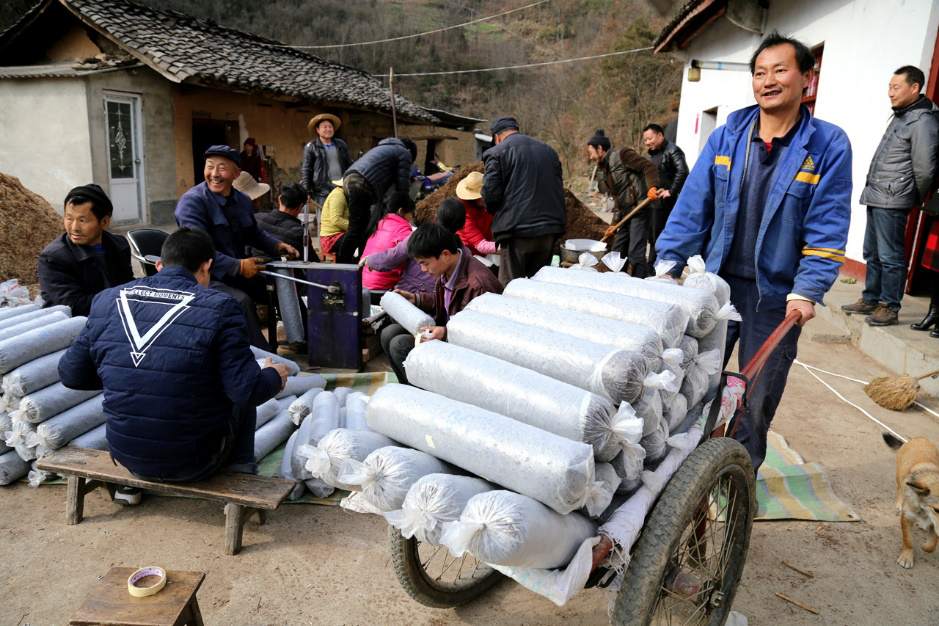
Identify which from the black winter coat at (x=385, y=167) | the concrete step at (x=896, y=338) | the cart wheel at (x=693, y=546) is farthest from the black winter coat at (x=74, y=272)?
the concrete step at (x=896, y=338)

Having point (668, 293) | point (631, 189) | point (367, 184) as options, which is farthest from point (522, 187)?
point (668, 293)

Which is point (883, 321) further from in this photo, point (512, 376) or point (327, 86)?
point (327, 86)

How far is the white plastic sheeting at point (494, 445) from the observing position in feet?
5.00

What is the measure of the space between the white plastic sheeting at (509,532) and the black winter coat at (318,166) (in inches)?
304

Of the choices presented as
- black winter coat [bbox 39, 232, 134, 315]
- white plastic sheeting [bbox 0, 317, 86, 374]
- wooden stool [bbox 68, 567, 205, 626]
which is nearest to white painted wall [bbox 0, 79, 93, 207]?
black winter coat [bbox 39, 232, 134, 315]

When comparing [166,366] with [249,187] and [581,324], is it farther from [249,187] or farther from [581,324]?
[249,187]

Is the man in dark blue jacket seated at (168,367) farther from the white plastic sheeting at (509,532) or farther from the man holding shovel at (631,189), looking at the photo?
the man holding shovel at (631,189)

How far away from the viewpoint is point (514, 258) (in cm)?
549

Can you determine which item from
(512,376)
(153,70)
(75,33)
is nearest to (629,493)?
(512,376)

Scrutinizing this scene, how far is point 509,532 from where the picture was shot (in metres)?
1.44

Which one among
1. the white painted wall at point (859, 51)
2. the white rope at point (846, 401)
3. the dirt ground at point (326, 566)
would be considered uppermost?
the white painted wall at point (859, 51)

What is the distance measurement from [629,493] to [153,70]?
13.4 metres

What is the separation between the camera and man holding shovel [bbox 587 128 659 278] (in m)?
7.21

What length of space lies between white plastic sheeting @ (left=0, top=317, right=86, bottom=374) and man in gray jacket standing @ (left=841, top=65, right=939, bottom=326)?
226 inches
